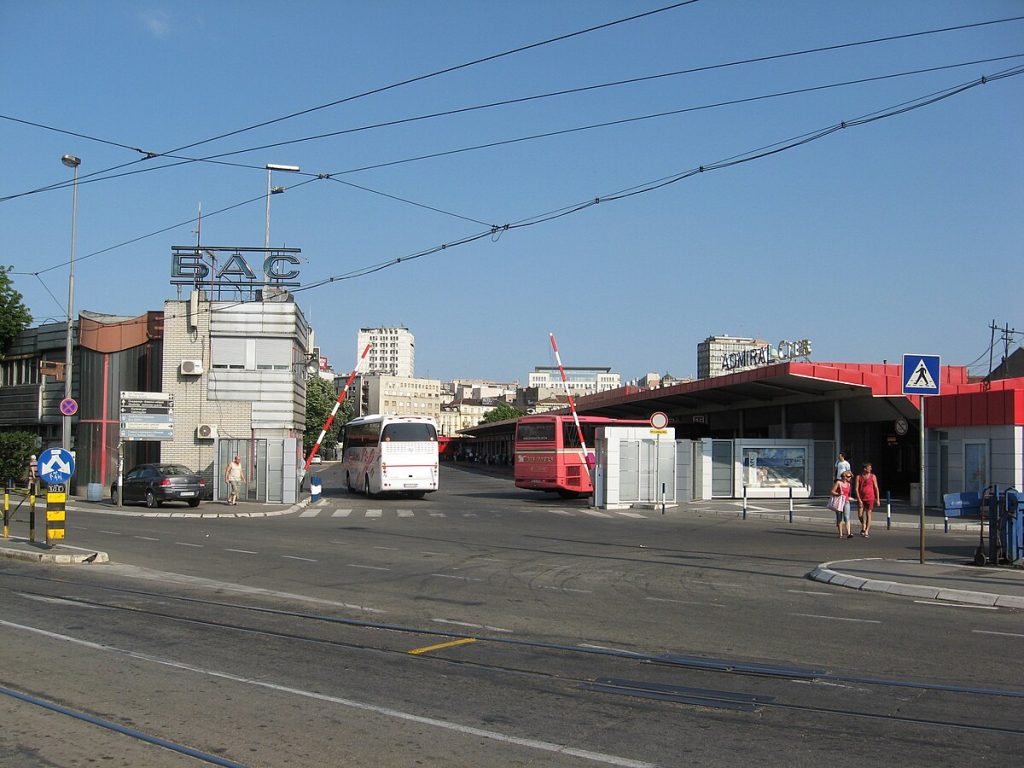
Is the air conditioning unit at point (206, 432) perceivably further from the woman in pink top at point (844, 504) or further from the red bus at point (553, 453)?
the woman in pink top at point (844, 504)

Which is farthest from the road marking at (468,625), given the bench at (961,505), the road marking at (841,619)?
the bench at (961,505)

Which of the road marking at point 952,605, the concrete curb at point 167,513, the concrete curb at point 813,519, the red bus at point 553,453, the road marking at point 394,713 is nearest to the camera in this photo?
the road marking at point 394,713

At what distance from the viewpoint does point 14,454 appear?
41.2 metres

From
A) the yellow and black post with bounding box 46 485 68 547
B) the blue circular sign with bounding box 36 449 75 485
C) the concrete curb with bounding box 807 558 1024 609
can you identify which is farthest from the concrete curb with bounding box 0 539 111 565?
the concrete curb with bounding box 807 558 1024 609

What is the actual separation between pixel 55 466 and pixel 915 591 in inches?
630

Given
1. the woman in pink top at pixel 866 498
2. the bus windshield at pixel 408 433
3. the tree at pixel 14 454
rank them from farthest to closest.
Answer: the tree at pixel 14 454 → the bus windshield at pixel 408 433 → the woman in pink top at pixel 866 498

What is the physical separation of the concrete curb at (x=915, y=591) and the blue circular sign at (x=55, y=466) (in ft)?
47.6

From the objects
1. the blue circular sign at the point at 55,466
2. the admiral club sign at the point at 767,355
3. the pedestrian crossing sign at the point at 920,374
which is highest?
the admiral club sign at the point at 767,355

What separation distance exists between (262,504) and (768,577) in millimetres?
23117

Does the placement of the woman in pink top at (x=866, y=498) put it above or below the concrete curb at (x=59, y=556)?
above

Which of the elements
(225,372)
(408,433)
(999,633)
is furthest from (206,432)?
(999,633)

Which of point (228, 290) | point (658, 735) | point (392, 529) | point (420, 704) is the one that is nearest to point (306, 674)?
point (420, 704)

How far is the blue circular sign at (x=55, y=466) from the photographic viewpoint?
59.6ft

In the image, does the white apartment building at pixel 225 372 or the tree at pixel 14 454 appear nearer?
the white apartment building at pixel 225 372
